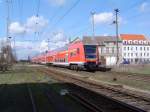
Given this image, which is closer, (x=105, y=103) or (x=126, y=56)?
(x=105, y=103)

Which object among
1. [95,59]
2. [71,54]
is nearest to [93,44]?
[95,59]

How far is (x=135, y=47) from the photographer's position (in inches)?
6570

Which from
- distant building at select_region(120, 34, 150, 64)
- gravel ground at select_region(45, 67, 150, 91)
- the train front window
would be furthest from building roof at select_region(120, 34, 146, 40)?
gravel ground at select_region(45, 67, 150, 91)

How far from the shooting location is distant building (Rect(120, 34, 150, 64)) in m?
161

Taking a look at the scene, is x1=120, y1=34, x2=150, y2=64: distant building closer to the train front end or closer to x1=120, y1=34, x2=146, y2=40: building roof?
x1=120, y1=34, x2=146, y2=40: building roof

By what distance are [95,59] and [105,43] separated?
99.4 meters

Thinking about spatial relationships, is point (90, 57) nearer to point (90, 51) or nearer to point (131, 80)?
point (90, 51)

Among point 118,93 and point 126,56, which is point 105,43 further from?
point 118,93

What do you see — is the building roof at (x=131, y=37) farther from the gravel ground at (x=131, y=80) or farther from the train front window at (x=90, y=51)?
the gravel ground at (x=131, y=80)

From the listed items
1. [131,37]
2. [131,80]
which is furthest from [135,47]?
[131,80]

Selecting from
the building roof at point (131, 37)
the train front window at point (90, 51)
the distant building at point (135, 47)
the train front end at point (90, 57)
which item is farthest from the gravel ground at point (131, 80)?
the building roof at point (131, 37)

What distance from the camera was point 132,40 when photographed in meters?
167

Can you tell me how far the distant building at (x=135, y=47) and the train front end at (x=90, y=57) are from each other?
115 m

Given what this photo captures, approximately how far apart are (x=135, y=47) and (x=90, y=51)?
125m
